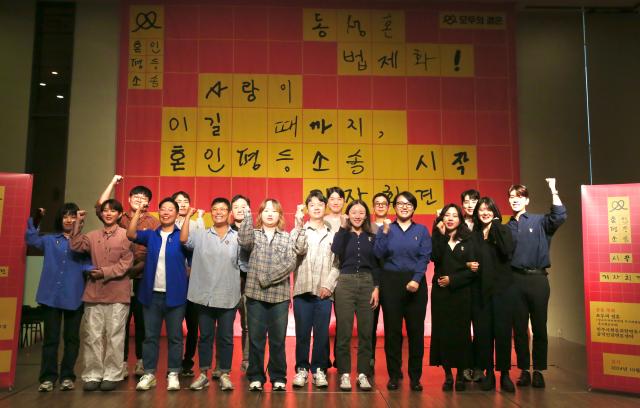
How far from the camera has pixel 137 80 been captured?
18.2ft

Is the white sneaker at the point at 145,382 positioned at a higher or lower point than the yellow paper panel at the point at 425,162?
lower

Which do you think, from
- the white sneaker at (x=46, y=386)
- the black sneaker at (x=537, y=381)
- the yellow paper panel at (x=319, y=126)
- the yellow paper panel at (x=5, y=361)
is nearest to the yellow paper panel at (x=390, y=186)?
the yellow paper panel at (x=319, y=126)

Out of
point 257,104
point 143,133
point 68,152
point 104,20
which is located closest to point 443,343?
point 257,104

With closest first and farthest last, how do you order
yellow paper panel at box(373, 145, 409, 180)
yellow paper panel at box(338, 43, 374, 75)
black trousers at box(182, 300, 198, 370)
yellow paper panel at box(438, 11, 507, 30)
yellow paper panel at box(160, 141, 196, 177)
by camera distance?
black trousers at box(182, 300, 198, 370) → yellow paper panel at box(160, 141, 196, 177) → yellow paper panel at box(373, 145, 409, 180) → yellow paper panel at box(338, 43, 374, 75) → yellow paper panel at box(438, 11, 507, 30)

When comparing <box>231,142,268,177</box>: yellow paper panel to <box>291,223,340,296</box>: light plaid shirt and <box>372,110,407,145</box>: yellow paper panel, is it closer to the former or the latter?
<box>372,110,407,145</box>: yellow paper panel

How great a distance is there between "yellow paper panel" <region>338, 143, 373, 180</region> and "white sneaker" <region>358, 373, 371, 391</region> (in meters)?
2.68

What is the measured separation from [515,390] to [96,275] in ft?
9.21

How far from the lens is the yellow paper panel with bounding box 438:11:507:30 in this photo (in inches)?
228

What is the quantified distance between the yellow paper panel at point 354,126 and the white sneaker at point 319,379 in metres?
2.92

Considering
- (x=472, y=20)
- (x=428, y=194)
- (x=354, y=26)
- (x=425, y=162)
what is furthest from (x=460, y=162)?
(x=354, y=26)

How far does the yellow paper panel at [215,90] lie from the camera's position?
5.56 m

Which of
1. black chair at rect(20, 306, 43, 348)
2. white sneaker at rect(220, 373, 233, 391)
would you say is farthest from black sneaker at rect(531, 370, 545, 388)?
black chair at rect(20, 306, 43, 348)

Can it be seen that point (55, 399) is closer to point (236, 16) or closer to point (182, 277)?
point (182, 277)

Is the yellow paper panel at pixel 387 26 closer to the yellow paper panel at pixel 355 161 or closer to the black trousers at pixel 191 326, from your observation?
the yellow paper panel at pixel 355 161
